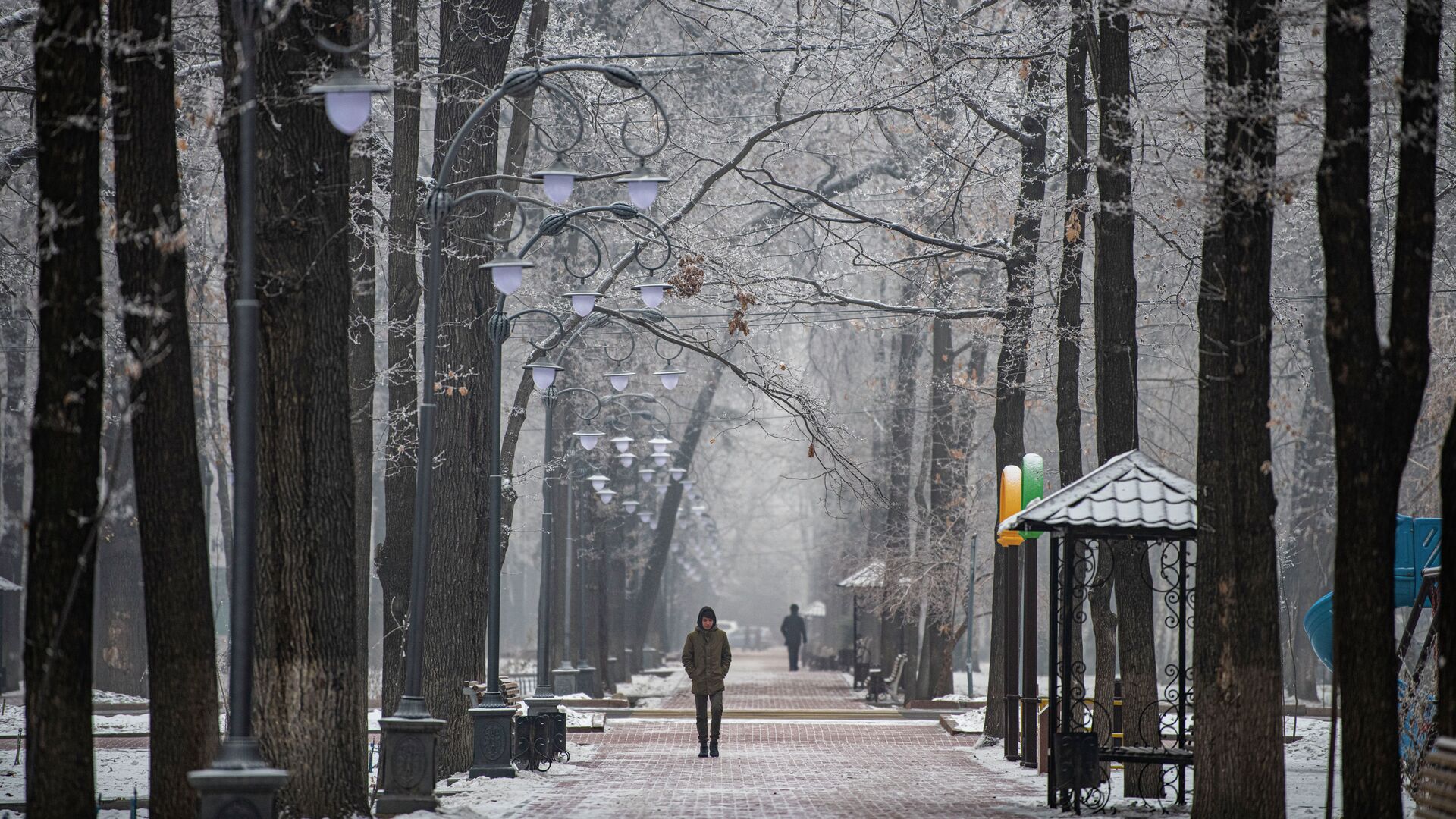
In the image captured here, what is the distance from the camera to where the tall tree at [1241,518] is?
35.9ft

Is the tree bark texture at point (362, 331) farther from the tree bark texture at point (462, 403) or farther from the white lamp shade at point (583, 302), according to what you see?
the white lamp shade at point (583, 302)

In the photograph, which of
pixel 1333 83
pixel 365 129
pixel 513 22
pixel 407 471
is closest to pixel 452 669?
pixel 407 471

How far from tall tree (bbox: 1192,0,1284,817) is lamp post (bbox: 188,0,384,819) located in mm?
5858

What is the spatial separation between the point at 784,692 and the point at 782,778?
22244mm

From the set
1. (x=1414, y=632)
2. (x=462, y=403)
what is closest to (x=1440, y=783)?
(x=1414, y=632)

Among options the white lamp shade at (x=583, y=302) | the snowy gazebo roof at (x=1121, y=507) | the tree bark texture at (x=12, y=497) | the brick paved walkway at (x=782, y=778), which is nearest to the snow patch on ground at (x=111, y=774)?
the brick paved walkway at (x=782, y=778)

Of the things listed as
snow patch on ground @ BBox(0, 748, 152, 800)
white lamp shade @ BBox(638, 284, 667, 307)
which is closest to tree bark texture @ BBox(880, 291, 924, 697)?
white lamp shade @ BBox(638, 284, 667, 307)

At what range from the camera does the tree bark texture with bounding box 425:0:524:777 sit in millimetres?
17781

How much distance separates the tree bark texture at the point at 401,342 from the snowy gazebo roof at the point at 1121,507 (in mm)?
6861

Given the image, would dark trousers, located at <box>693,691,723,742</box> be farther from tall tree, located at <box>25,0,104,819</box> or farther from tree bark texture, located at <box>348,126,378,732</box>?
tall tree, located at <box>25,0,104,819</box>

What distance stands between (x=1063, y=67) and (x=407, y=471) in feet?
31.3

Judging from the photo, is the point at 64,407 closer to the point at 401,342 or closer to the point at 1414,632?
the point at 401,342

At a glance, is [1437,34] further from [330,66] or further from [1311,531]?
[1311,531]

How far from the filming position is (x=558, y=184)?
45.9 feet
